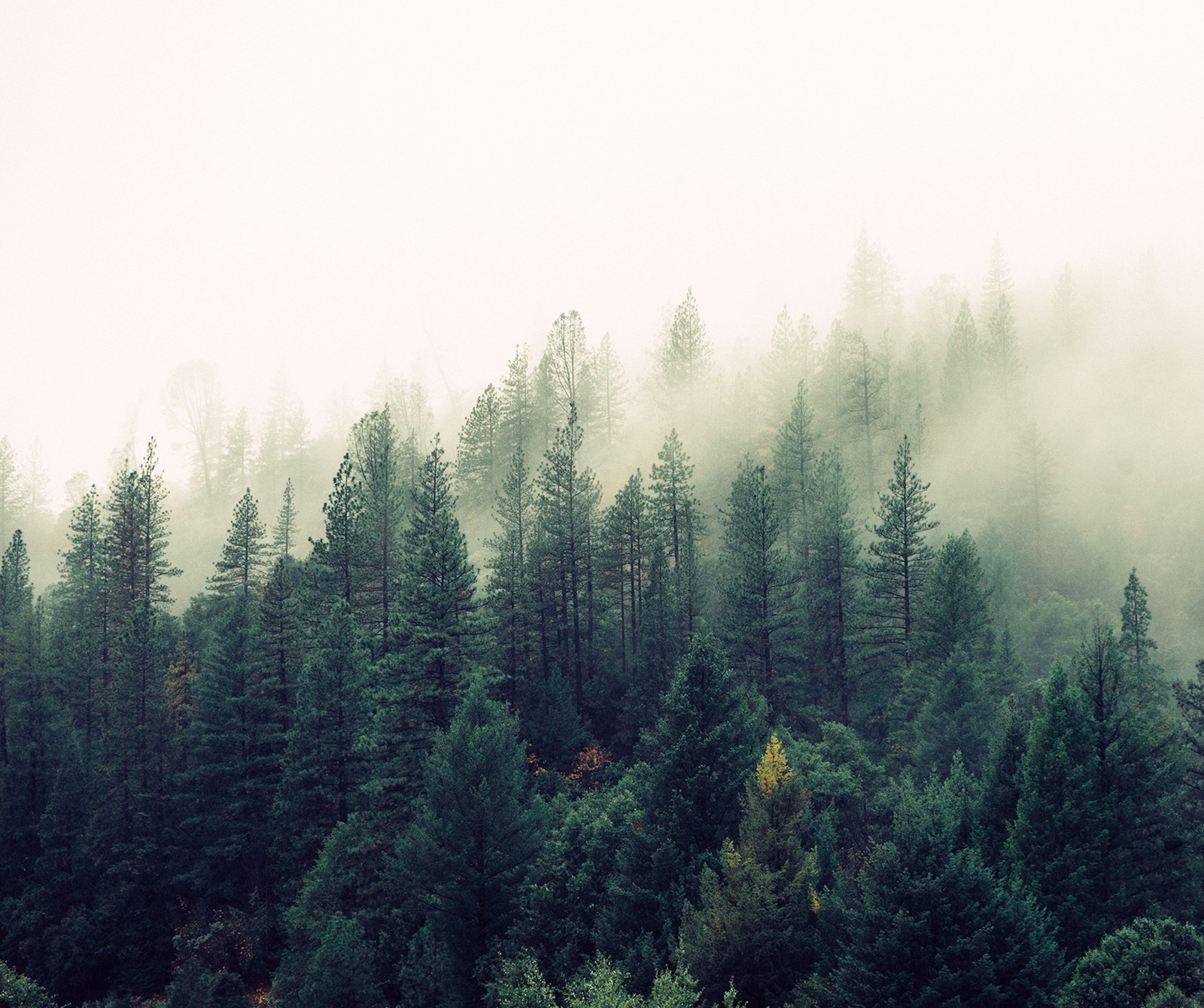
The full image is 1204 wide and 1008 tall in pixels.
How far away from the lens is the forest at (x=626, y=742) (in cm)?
2044

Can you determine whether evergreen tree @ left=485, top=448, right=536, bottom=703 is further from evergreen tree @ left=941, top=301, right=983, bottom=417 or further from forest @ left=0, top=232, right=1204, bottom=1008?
evergreen tree @ left=941, top=301, right=983, bottom=417

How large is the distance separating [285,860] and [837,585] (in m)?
32.6

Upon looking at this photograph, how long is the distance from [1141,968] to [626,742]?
29.5 metres

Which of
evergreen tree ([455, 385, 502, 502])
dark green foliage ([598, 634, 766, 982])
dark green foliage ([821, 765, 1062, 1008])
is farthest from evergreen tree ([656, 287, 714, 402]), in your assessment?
dark green foliage ([821, 765, 1062, 1008])

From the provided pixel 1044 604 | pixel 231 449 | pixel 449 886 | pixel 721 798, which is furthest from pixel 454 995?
pixel 231 449

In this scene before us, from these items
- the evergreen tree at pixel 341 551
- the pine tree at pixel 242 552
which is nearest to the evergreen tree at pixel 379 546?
the evergreen tree at pixel 341 551

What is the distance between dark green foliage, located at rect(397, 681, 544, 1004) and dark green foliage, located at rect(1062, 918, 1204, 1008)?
1855cm

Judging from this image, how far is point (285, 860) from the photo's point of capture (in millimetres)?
35281

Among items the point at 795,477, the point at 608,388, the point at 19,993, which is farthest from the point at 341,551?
the point at 608,388

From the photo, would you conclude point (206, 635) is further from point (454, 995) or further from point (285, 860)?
point (454, 995)

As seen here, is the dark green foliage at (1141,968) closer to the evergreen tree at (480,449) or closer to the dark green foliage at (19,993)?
the dark green foliage at (19,993)

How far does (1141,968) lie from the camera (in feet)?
45.1

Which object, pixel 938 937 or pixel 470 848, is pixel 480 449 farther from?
pixel 938 937

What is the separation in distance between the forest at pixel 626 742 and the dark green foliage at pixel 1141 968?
64 mm
